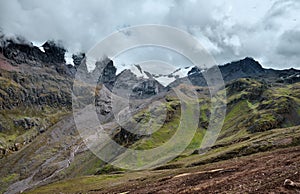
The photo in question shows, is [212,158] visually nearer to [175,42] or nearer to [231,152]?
[231,152]

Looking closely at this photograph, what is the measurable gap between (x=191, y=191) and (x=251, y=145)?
94500 mm

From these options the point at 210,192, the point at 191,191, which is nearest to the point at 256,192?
the point at 210,192

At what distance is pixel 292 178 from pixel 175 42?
92.3 ft

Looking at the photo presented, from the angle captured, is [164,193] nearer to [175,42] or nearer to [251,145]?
[175,42]

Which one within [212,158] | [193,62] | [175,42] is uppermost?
[175,42]

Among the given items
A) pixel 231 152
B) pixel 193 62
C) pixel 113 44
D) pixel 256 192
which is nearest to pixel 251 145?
pixel 231 152

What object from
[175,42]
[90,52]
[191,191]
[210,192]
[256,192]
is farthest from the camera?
[175,42]

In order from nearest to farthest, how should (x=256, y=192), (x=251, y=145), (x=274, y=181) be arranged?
1. (x=256, y=192)
2. (x=274, y=181)
3. (x=251, y=145)

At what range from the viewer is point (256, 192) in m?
31.7

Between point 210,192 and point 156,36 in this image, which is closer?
point 210,192

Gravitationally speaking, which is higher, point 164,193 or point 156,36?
point 156,36

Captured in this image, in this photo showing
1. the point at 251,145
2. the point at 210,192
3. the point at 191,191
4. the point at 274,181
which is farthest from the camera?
the point at 251,145

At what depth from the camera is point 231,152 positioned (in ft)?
431

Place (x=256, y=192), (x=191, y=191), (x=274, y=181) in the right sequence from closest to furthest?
(x=256, y=192) < (x=274, y=181) < (x=191, y=191)
